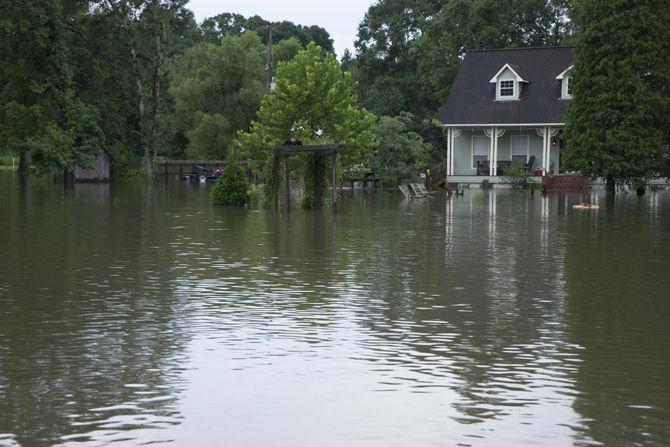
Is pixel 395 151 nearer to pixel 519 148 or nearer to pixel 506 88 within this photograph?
pixel 519 148

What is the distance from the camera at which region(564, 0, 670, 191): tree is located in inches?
1897

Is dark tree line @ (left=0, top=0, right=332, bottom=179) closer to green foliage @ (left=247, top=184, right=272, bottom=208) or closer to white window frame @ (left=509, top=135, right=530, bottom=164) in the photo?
green foliage @ (left=247, top=184, right=272, bottom=208)

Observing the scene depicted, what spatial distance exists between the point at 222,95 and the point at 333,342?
254ft

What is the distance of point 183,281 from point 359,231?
11.2 m

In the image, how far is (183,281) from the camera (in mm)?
16844

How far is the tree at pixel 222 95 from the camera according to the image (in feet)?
279

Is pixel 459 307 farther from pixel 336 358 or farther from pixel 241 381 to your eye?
pixel 241 381

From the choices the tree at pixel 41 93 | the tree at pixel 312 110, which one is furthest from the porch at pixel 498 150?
the tree at pixel 41 93

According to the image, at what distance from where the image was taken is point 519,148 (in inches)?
2574

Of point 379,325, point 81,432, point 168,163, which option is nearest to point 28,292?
point 379,325

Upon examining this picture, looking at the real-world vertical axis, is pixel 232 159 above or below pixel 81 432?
above

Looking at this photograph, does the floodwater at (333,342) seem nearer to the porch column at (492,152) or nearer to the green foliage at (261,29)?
the porch column at (492,152)

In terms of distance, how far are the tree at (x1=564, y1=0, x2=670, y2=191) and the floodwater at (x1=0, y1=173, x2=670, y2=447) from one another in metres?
25.9

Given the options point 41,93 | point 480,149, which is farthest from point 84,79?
point 480,149
